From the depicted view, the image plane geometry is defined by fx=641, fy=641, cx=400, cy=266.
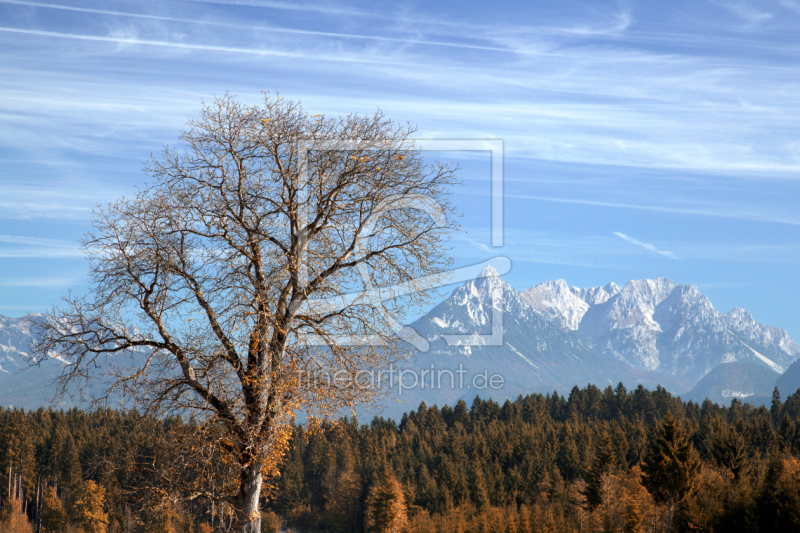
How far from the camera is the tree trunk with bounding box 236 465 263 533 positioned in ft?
43.2

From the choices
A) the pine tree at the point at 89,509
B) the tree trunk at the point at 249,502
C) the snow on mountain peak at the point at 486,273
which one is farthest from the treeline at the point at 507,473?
A: the tree trunk at the point at 249,502

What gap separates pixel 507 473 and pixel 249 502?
95.1 m

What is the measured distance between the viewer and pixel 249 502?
43.7 feet

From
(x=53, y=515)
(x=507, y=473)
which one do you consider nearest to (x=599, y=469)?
(x=507, y=473)

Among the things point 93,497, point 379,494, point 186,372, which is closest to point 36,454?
point 93,497

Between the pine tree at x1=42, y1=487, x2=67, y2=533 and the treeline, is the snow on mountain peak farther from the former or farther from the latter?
the pine tree at x1=42, y1=487, x2=67, y2=533

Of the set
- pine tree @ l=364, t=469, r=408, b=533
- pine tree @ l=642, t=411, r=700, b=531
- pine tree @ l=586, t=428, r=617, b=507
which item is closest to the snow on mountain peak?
pine tree @ l=642, t=411, r=700, b=531

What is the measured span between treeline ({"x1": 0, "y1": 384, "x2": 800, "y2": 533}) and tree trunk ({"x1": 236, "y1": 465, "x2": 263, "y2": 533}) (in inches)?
1474

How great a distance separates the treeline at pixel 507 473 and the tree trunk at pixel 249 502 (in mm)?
37449

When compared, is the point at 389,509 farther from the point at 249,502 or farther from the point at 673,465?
the point at 249,502

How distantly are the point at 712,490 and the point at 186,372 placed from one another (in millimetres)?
62622

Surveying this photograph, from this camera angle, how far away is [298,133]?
1350 centimetres

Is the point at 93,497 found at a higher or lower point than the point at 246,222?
lower

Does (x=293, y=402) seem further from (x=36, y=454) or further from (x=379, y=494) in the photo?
(x=36, y=454)
